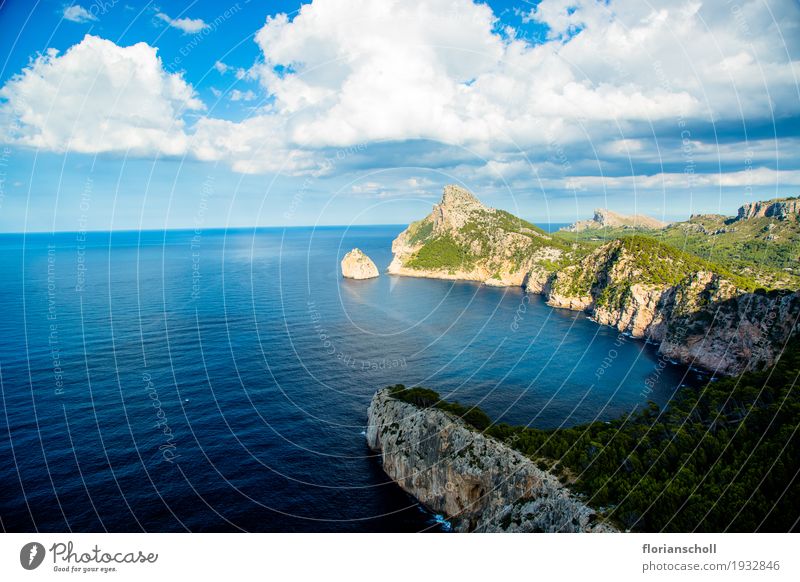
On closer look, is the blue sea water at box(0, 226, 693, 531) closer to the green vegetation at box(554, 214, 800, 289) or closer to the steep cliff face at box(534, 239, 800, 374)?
the steep cliff face at box(534, 239, 800, 374)

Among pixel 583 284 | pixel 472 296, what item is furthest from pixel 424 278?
pixel 583 284

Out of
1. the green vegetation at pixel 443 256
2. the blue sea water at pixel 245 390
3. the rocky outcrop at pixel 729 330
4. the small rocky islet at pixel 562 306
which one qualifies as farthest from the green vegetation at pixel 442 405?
the green vegetation at pixel 443 256

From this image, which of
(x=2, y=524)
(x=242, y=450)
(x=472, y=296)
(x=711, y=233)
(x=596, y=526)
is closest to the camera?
(x=596, y=526)

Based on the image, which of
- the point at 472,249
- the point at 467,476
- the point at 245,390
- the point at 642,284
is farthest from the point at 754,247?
the point at 245,390

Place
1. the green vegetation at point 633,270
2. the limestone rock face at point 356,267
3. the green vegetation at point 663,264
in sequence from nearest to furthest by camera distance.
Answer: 1. the green vegetation at point 663,264
2. the green vegetation at point 633,270
3. the limestone rock face at point 356,267

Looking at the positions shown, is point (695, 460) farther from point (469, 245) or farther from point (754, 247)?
point (754, 247)

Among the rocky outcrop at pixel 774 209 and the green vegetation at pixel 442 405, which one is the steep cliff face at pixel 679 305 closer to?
the green vegetation at pixel 442 405

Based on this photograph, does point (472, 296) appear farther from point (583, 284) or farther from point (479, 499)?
point (479, 499)
